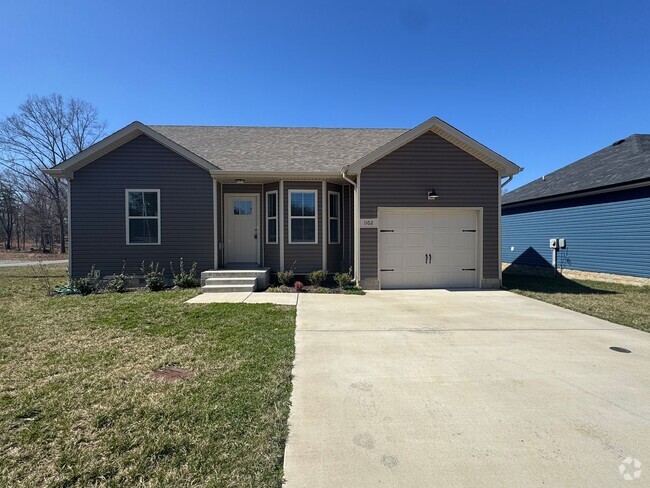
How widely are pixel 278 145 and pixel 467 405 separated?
10390 mm

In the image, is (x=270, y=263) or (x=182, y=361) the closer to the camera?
(x=182, y=361)

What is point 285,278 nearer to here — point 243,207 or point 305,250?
point 305,250

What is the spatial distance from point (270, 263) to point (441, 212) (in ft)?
18.0

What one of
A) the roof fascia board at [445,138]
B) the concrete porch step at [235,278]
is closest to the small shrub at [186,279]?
the concrete porch step at [235,278]

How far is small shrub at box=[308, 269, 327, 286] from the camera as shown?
9.21 metres

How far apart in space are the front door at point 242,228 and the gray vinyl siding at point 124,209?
111 cm

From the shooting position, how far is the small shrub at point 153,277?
28.2 feet

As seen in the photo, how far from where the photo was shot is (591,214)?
1124 centimetres

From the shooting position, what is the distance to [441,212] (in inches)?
370

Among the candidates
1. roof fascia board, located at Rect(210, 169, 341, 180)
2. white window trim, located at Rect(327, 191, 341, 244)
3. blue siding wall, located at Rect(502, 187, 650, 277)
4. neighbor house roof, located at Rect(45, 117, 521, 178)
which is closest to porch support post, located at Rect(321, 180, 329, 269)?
white window trim, located at Rect(327, 191, 341, 244)

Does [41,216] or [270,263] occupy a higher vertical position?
[41,216]

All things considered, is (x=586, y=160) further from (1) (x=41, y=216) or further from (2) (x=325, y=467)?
(1) (x=41, y=216)

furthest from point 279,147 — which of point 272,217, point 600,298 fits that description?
point 600,298

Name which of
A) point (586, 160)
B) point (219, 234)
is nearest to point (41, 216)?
point (219, 234)
